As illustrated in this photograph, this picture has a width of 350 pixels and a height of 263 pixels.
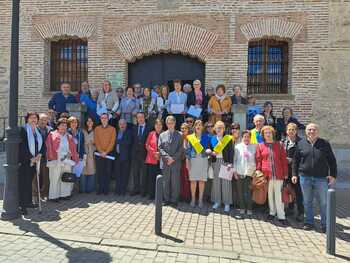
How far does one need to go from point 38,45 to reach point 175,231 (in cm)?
915

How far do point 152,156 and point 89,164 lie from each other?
1697 mm

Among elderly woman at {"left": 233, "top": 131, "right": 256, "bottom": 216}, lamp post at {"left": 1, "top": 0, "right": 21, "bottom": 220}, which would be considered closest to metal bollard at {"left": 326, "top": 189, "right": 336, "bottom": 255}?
elderly woman at {"left": 233, "top": 131, "right": 256, "bottom": 216}

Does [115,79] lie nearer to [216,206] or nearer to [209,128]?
[209,128]

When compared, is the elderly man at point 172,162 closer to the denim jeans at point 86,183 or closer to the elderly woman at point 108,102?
the denim jeans at point 86,183

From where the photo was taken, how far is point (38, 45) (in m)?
12.2

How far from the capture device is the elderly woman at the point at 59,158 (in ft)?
24.8

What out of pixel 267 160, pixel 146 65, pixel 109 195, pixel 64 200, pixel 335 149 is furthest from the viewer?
pixel 146 65

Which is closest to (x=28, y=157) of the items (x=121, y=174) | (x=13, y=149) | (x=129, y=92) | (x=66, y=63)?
(x=13, y=149)

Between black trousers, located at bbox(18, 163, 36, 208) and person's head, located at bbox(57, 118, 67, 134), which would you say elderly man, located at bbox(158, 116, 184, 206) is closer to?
person's head, located at bbox(57, 118, 67, 134)

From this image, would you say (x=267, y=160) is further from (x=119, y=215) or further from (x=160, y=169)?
(x=119, y=215)

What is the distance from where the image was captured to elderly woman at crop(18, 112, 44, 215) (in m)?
6.73

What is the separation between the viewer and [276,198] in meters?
6.62

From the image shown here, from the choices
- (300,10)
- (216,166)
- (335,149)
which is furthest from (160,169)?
(300,10)

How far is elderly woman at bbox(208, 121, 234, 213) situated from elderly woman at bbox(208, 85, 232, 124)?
170cm
